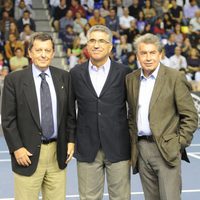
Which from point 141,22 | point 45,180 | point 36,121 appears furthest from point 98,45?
point 141,22

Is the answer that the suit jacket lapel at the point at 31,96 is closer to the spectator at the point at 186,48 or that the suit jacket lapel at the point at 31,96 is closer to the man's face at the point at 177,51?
the man's face at the point at 177,51

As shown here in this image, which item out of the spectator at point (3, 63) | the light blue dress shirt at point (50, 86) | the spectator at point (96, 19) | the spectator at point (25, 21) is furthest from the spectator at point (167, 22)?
the light blue dress shirt at point (50, 86)

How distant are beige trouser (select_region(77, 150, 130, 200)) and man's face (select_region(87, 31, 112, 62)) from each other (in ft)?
2.91

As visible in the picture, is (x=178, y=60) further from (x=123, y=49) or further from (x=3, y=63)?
(x=3, y=63)

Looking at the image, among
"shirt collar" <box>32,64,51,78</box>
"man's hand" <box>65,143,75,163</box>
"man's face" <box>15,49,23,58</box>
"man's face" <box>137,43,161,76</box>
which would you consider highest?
"man's face" <box>137,43,161,76</box>

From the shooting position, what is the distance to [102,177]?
6477mm

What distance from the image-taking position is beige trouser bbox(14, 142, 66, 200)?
6082 mm

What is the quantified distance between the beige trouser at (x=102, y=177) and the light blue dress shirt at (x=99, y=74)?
61 centimetres

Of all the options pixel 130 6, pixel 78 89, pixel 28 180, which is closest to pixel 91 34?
pixel 78 89

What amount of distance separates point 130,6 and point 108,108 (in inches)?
585

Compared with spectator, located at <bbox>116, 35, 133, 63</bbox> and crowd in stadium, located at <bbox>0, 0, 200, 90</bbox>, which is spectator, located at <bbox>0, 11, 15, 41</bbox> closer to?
crowd in stadium, located at <bbox>0, 0, 200, 90</bbox>

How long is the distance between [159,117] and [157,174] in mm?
546

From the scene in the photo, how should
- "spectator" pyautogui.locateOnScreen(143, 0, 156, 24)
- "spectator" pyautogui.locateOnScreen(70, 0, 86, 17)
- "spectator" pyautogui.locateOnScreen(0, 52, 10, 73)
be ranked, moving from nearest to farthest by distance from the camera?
"spectator" pyautogui.locateOnScreen(0, 52, 10, 73) < "spectator" pyautogui.locateOnScreen(70, 0, 86, 17) < "spectator" pyautogui.locateOnScreen(143, 0, 156, 24)

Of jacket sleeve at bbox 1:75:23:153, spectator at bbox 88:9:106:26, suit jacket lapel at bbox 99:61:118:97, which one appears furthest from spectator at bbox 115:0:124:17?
jacket sleeve at bbox 1:75:23:153
